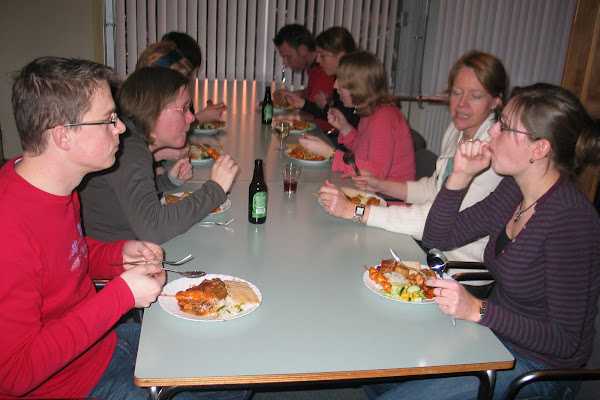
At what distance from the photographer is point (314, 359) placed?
1.30 meters

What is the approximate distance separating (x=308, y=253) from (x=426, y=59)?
4820mm

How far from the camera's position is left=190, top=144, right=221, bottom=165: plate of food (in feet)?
9.75

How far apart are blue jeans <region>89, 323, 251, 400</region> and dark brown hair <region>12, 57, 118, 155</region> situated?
2.25 feet

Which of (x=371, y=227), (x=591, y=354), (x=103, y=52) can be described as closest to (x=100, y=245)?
(x=371, y=227)

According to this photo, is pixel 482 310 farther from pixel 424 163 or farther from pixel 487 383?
A: pixel 424 163

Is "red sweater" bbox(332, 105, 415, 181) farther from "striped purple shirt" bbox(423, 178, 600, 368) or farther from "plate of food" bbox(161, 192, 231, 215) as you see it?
"striped purple shirt" bbox(423, 178, 600, 368)

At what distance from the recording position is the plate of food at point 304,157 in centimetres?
309

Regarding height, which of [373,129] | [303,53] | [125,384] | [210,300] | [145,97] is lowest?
[125,384]

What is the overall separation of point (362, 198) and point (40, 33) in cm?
458

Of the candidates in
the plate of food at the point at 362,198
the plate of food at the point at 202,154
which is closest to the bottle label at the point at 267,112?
the plate of food at the point at 202,154

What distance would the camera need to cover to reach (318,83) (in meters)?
A: 5.35

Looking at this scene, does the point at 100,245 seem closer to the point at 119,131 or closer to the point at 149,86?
the point at 119,131

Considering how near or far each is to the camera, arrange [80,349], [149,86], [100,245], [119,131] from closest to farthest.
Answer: [80,349] → [119,131] → [100,245] → [149,86]

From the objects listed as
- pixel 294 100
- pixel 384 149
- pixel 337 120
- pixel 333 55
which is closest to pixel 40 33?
pixel 294 100
